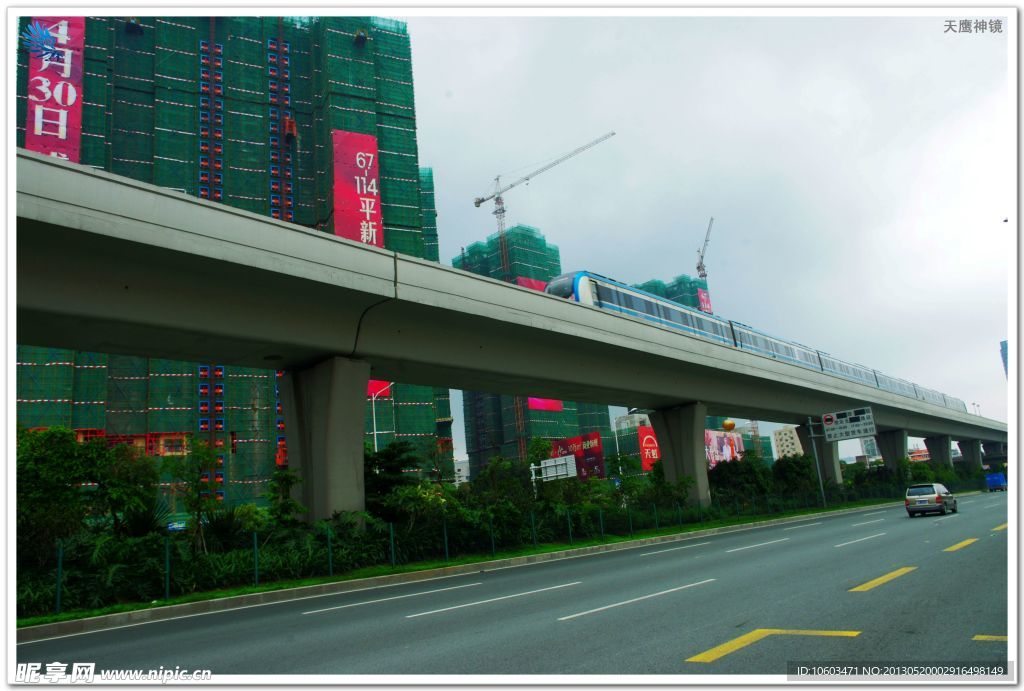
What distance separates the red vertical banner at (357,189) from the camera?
65.8 m

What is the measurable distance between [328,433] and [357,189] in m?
52.6

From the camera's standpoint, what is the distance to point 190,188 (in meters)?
68.8

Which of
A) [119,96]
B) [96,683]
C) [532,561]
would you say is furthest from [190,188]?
[96,683]

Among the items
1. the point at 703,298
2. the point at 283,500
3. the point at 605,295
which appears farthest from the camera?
the point at 703,298

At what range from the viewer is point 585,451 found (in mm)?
95938

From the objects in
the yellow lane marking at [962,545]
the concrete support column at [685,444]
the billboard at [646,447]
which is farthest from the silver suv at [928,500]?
the billboard at [646,447]

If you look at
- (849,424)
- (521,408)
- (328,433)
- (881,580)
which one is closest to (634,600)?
(881,580)

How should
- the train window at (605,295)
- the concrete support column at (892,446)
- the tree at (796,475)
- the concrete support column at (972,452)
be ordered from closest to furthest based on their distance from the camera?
the train window at (605,295) < the tree at (796,475) < the concrete support column at (892,446) < the concrete support column at (972,452)

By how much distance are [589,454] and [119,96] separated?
71.8m

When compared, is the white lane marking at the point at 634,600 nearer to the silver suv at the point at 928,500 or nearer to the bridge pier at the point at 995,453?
the silver suv at the point at 928,500

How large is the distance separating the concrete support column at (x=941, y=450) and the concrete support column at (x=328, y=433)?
229 feet

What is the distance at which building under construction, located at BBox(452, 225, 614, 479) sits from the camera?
102m

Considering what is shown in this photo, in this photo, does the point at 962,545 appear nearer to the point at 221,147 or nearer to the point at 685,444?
the point at 685,444

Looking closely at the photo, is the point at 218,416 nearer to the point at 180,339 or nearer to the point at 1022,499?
the point at 180,339
